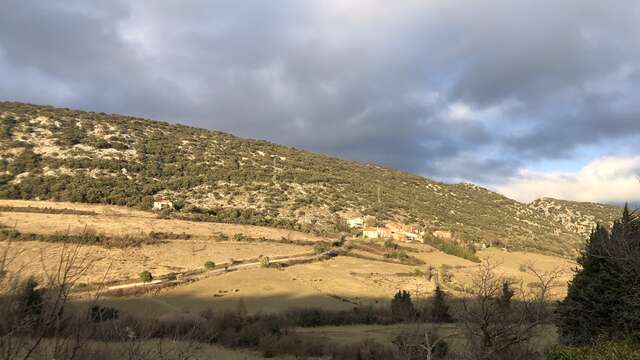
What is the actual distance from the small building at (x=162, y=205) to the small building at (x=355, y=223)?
837 inches

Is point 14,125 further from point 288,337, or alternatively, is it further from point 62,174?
point 288,337

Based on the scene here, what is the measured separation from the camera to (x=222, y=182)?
64.6 metres

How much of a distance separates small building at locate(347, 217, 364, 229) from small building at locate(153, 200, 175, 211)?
21.3 metres

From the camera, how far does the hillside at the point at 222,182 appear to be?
2124 inches

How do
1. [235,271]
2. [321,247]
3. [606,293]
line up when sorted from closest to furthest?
[606,293] → [235,271] → [321,247]

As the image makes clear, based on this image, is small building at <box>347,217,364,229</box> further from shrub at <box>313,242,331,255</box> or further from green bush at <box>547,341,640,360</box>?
green bush at <box>547,341,640,360</box>

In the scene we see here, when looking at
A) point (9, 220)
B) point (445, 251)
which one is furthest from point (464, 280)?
point (9, 220)

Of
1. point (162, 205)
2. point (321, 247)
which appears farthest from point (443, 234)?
point (162, 205)

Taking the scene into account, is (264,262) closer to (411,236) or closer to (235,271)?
(235,271)

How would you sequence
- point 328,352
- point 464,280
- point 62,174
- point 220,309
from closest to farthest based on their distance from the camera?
point 328,352, point 220,309, point 464,280, point 62,174

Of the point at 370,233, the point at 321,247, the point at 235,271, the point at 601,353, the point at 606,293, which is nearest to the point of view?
the point at 601,353

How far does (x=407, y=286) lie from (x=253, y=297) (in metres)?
13.5

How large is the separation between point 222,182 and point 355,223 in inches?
683

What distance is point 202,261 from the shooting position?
38375mm
